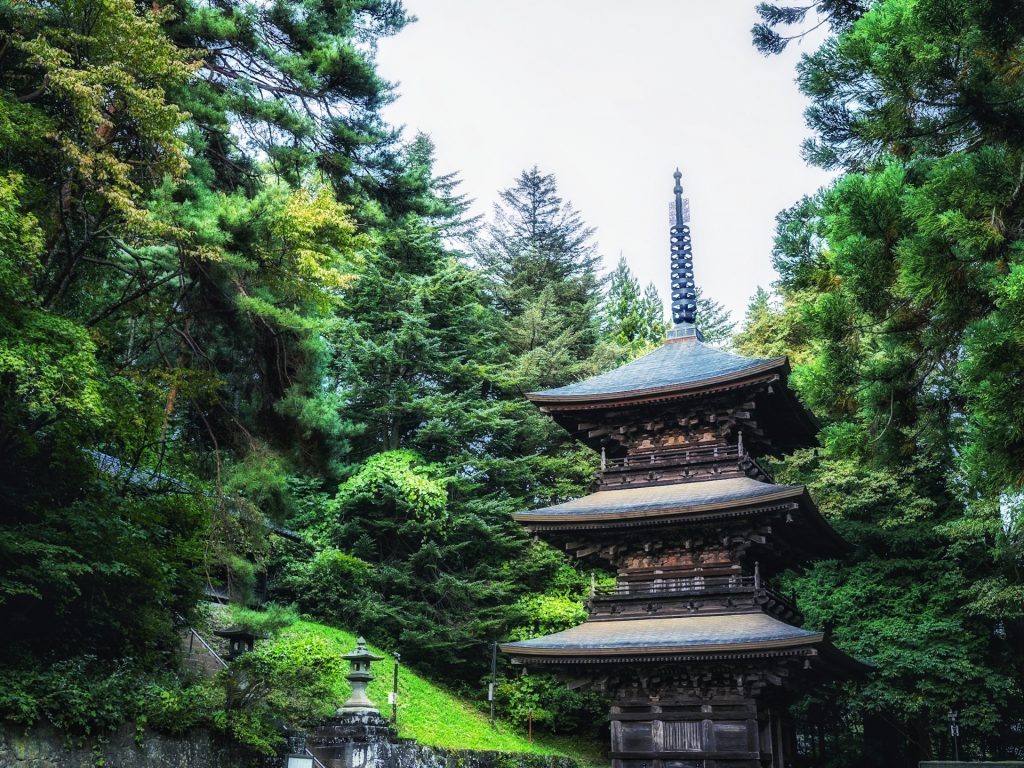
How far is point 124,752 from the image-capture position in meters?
9.70

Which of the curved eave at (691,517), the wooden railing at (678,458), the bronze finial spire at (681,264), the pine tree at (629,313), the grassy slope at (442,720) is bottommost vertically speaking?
the grassy slope at (442,720)

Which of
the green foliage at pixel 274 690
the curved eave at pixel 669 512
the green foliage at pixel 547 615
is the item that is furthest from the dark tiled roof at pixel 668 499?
the green foliage at pixel 547 615

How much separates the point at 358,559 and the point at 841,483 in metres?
12.4

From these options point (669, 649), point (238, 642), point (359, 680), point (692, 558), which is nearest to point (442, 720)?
point (359, 680)

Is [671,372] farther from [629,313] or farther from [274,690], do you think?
[629,313]

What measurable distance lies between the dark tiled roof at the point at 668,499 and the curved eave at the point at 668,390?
1.63 m

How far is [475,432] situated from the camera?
26000mm

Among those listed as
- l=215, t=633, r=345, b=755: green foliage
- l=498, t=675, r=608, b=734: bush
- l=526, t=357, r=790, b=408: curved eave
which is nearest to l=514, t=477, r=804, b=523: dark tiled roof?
l=526, t=357, r=790, b=408: curved eave

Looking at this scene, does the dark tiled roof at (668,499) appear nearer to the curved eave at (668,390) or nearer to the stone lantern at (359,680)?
the curved eave at (668,390)

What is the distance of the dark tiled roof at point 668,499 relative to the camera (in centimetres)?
1304

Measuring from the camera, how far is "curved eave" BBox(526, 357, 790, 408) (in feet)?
45.0

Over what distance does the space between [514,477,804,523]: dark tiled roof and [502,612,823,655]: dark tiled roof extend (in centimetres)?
176

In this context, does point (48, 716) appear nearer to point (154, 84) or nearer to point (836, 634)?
point (154, 84)

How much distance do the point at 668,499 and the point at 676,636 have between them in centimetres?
229
